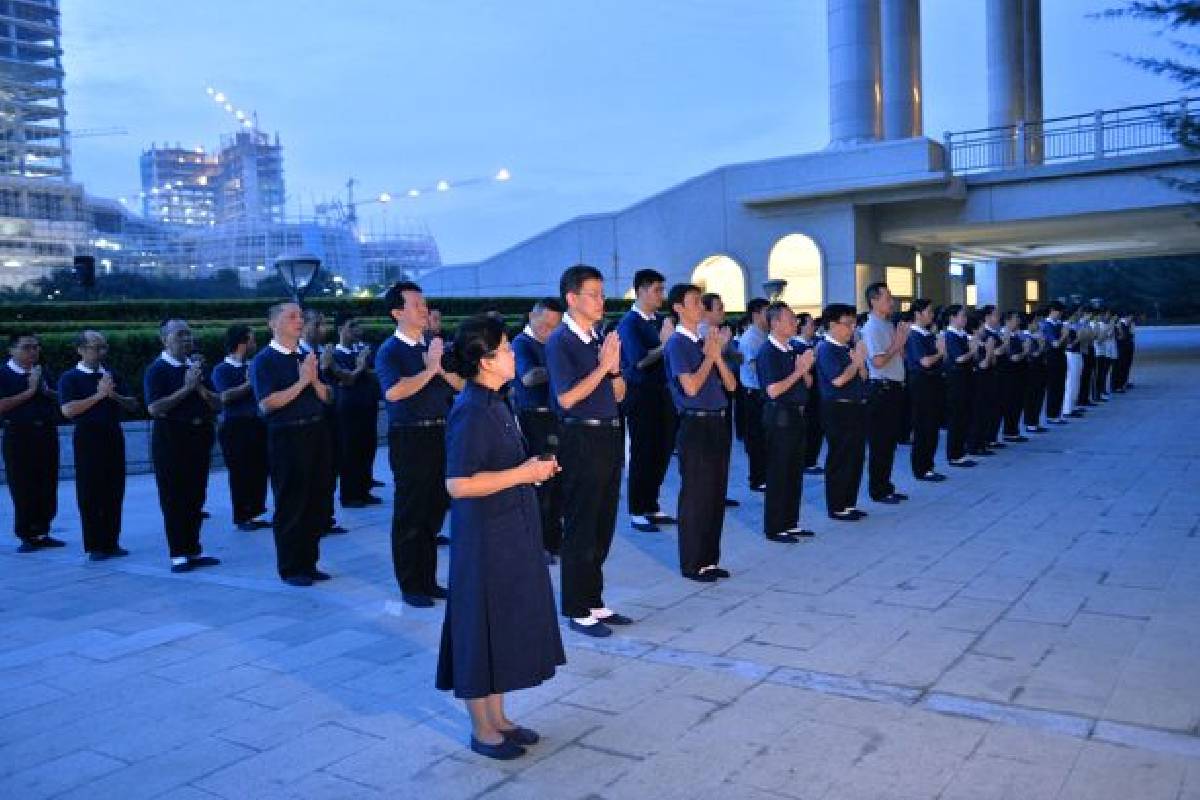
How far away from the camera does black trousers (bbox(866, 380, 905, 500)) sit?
28.5 ft

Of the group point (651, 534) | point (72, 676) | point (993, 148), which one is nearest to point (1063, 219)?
point (993, 148)

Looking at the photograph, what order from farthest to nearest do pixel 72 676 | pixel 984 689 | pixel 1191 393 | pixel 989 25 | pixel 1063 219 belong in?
1. pixel 989 25
2. pixel 1063 219
3. pixel 1191 393
4. pixel 72 676
5. pixel 984 689

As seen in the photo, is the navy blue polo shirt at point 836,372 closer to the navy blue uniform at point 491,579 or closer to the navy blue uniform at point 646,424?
the navy blue uniform at point 646,424

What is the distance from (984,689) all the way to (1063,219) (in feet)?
68.4

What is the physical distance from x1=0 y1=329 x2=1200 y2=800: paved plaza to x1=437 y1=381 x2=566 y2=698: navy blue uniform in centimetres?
36

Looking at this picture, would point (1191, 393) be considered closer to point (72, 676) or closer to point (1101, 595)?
point (1101, 595)

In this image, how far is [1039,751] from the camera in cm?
359

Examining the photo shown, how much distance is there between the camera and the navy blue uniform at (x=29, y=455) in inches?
309

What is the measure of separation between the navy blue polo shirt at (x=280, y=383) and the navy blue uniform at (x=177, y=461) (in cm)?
108

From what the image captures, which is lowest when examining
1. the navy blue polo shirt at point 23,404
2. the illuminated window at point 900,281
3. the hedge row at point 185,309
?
the navy blue polo shirt at point 23,404

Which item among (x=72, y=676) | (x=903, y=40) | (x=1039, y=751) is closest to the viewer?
(x=1039, y=751)

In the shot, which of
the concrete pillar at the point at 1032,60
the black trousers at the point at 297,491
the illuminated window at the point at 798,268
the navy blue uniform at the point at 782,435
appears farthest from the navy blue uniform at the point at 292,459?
the concrete pillar at the point at 1032,60

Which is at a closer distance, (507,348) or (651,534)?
(507,348)

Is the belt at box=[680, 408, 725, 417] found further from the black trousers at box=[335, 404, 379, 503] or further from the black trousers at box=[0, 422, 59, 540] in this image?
the black trousers at box=[0, 422, 59, 540]
